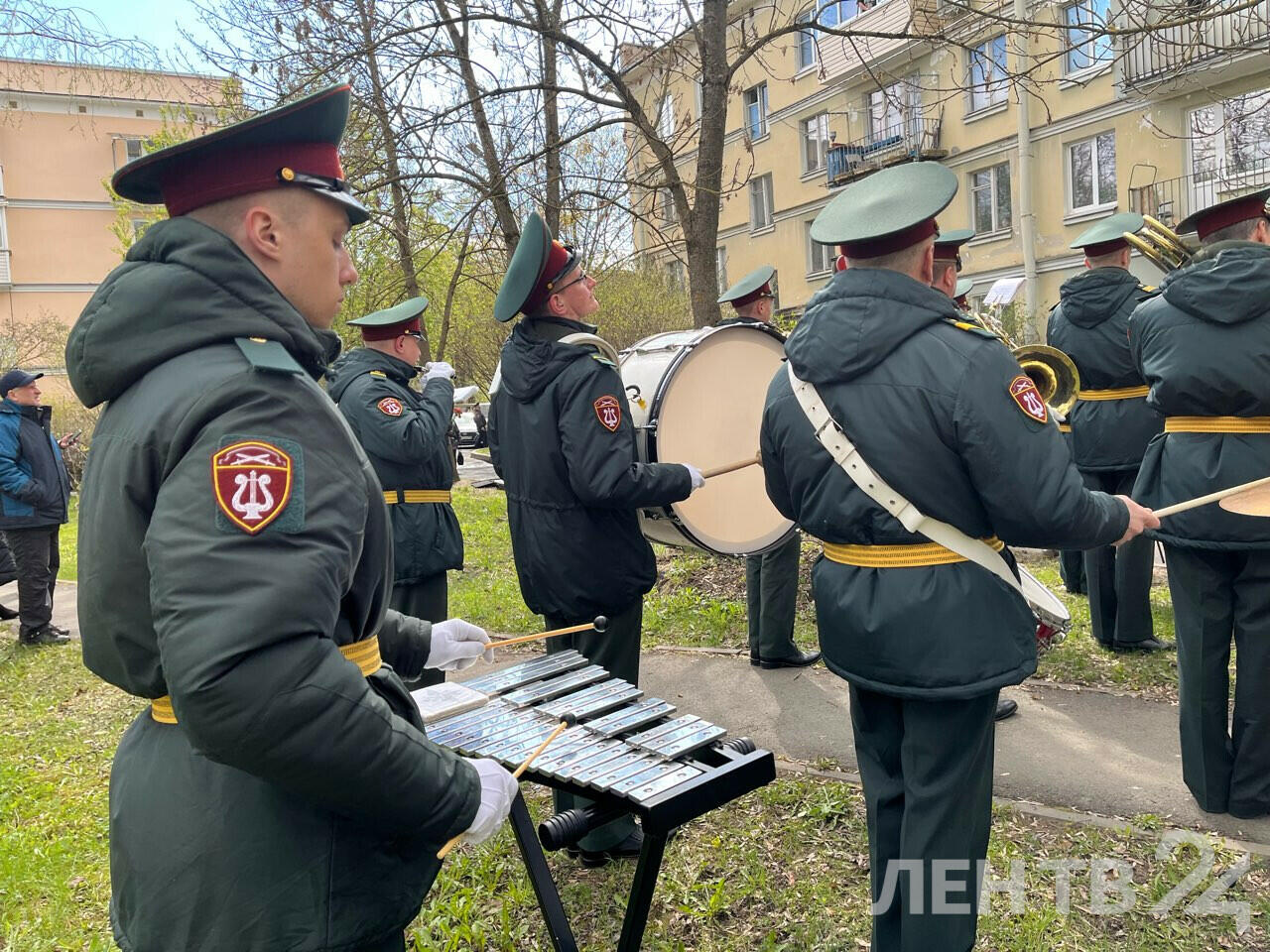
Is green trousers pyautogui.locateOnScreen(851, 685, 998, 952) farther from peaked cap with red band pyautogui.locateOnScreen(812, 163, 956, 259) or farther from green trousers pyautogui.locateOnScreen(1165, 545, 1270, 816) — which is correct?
green trousers pyautogui.locateOnScreen(1165, 545, 1270, 816)

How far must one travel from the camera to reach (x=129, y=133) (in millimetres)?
26094

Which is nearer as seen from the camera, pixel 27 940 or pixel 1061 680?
pixel 27 940

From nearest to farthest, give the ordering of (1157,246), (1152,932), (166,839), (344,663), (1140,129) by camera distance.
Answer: (344,663)
(166,839)
(1152,932)
(1157,246)
(1140,129)

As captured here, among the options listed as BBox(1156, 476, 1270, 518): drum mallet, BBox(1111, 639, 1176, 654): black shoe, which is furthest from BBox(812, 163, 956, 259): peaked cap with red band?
BBox(1111, 639, 1176, 654): black shoe

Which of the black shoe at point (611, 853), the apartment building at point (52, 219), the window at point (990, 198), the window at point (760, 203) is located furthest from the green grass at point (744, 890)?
the apartment building at point (52, 219)

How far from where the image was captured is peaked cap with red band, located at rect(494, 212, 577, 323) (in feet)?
11.8

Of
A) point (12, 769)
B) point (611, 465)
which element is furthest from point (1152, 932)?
point (12, 769)

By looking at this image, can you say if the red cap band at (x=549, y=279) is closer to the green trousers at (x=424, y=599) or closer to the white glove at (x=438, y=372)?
the white glove at (x=438, y=372)

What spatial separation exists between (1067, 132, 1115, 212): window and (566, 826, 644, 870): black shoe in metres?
18.5

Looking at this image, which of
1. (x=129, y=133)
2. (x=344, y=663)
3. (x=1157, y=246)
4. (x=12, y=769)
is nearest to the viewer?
(x=344, y=663)

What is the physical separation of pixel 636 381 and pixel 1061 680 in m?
2.78

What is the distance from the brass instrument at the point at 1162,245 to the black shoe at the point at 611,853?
9.94ft

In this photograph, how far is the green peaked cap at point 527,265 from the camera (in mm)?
3598

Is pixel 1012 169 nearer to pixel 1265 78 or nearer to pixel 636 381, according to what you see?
pixel 1265 78
